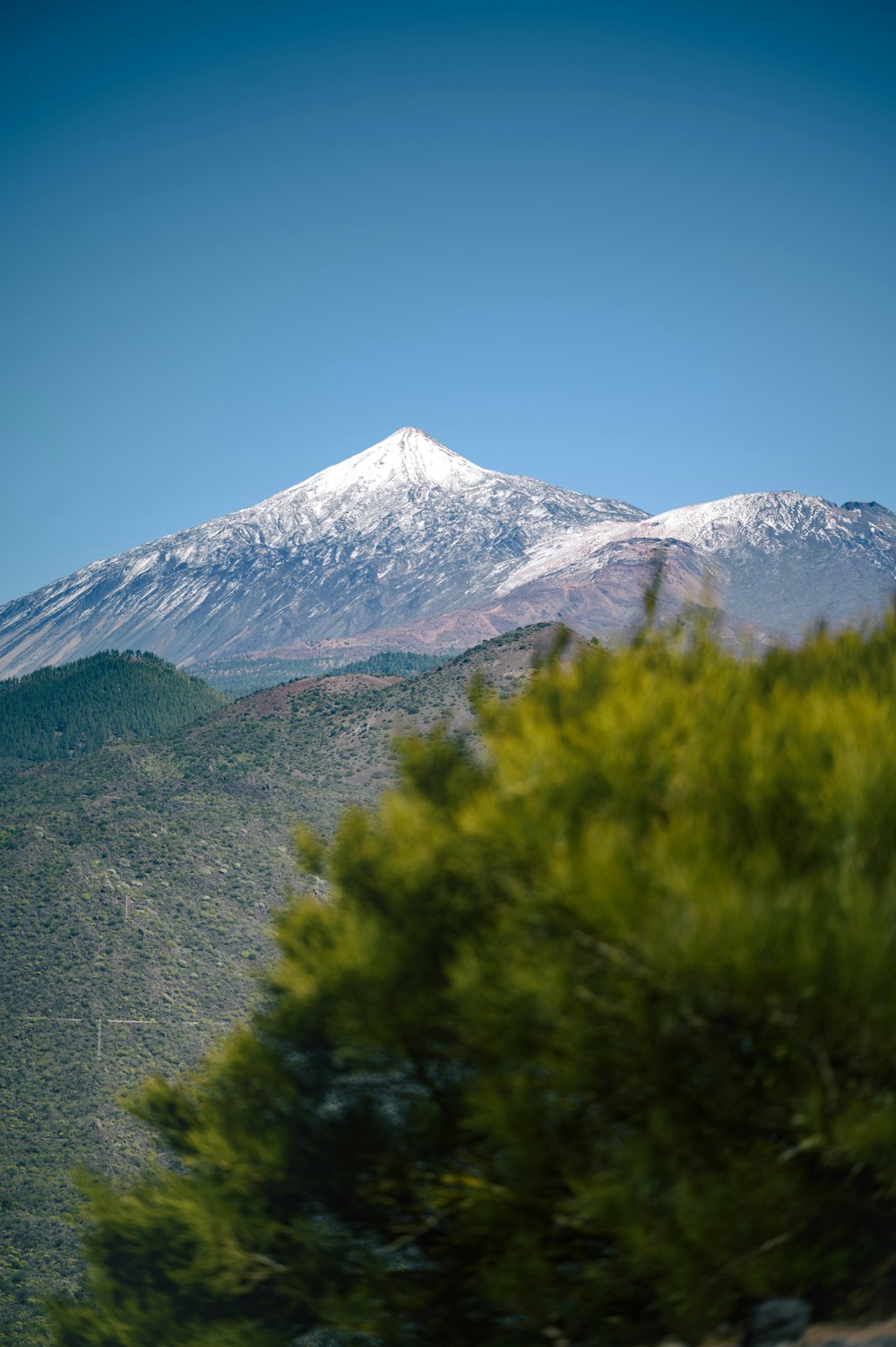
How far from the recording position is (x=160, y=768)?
9156cm

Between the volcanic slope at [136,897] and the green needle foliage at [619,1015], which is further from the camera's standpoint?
the volcanic slope at [136,897]

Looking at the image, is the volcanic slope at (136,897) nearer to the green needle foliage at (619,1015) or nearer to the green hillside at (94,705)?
the green needle foliage at (619,1015)

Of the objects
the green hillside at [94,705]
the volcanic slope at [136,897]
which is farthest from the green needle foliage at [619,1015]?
the green hillside at [94,705]

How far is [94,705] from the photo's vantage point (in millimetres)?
159875

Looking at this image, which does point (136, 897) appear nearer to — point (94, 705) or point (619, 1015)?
point (619, 1015)

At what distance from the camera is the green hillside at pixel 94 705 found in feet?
503

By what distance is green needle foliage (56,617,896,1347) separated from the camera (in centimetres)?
641

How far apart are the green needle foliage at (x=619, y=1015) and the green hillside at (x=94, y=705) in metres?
146

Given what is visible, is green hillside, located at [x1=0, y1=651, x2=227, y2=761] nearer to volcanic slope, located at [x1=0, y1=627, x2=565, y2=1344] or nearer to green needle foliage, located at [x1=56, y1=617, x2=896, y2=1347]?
volcanic slope, located at [x1=0, y1=627, x2=565, y2=1344]

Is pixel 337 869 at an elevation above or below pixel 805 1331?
above

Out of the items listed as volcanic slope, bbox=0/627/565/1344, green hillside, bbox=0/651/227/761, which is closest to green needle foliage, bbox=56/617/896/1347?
volcanic slope, bbox=0/627/565/1344

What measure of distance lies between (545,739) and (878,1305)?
5071mm

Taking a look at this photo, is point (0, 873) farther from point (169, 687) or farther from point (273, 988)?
point (169, 687)

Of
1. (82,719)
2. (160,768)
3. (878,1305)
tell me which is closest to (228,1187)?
(878,1305)
